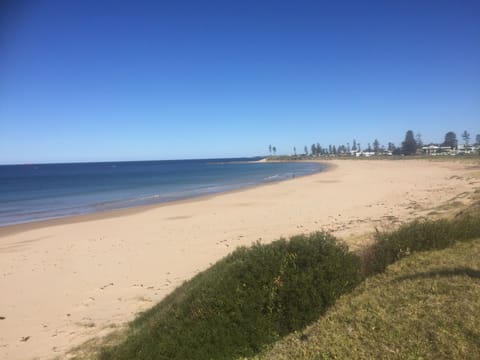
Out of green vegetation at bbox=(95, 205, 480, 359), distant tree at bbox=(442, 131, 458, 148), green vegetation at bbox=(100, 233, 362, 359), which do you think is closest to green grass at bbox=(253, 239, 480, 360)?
green vegetation at bbox=(95, 205, 480, 359)

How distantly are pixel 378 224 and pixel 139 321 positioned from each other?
841 centimetres

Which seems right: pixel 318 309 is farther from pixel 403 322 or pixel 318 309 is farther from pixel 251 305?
pixel 403 322

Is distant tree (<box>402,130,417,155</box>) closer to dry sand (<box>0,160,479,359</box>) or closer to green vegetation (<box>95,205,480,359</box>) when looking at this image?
dry sand (<box>0,160,479,359</box>)

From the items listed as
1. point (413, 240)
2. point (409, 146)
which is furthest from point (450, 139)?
point (413, 240)

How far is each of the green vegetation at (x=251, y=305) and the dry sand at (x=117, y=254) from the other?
239cm

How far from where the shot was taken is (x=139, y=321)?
16.5 feet

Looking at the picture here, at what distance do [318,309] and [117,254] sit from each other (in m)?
8.37

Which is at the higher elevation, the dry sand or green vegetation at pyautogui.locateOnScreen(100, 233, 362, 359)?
green vegetation at pyautogui.locateOnScreen(100, 233, 362, 359)

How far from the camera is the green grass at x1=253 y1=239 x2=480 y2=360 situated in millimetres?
2836

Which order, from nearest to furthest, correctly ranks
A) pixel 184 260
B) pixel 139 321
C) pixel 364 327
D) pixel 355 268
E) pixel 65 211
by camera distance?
pixel 364 327 → pixel 355 268 → pixel 139 321 → pixel 184 260 → pixel 65 211

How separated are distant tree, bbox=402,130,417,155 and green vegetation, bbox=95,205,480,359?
129 metres

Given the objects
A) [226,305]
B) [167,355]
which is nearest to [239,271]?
[226,305]

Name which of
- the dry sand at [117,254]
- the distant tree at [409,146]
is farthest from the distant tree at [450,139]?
the dry sand at [117,254]

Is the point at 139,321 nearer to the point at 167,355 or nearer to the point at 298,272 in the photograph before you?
the point at 167,355
